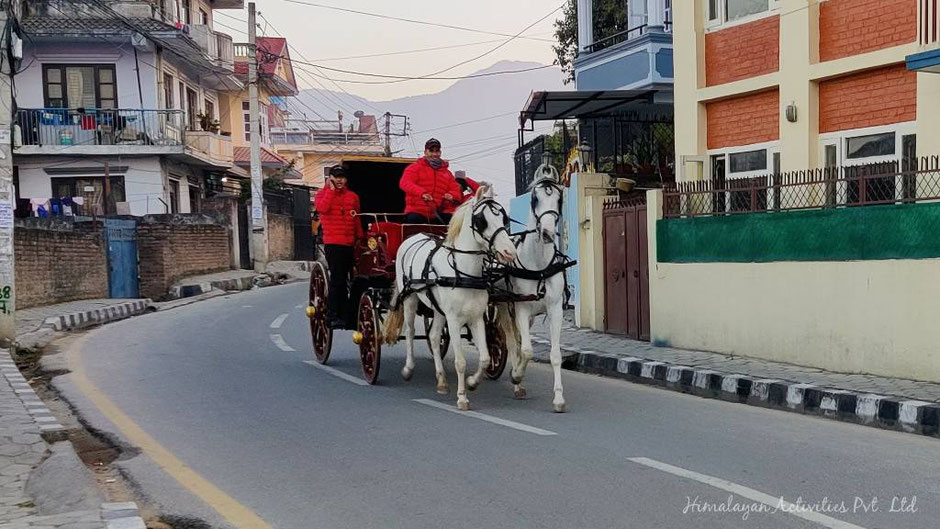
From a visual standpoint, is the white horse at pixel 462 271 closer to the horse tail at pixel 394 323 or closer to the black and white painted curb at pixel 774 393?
the horse tail at pixel 394 323

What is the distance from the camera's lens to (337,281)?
467 inches

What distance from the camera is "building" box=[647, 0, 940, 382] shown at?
10117 mm

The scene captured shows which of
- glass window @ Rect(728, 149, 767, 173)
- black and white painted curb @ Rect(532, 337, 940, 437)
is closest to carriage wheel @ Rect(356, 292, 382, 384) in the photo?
black and white painted curb @ Rect(532, 337, 940, 437)

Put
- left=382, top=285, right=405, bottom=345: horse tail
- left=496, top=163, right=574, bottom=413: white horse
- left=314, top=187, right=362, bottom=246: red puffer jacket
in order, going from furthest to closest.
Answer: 1. left=314, top=187, right=362, bottom=246: red puffer jacket
2. left=382, top=285, right=405, bottom=345: horse tail
3. left=496, top=163, right=574, bottom=413: white horse

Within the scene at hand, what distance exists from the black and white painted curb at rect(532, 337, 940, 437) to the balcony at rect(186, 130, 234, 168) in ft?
78.7

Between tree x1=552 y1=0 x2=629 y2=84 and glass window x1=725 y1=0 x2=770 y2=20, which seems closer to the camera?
glass window x1=725 y1=0 x2=770 y2=20

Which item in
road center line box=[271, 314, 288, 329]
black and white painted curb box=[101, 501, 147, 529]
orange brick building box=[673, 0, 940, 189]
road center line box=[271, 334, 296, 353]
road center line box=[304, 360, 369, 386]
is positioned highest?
orange brick building box=[673, 0, 940, 189]

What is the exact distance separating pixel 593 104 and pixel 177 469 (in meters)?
14.6

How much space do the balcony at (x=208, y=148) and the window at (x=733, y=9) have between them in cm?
2209

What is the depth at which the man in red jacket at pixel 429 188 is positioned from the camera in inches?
423

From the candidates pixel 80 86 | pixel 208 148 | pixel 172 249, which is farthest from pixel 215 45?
pixel 172 249

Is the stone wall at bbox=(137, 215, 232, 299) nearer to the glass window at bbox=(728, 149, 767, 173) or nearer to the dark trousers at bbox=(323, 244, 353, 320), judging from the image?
the dark trousers at bbox=(323, 244, 353, 320)

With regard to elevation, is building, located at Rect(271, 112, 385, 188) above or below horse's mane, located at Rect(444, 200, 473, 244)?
above

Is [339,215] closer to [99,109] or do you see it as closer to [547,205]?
[547,205]
